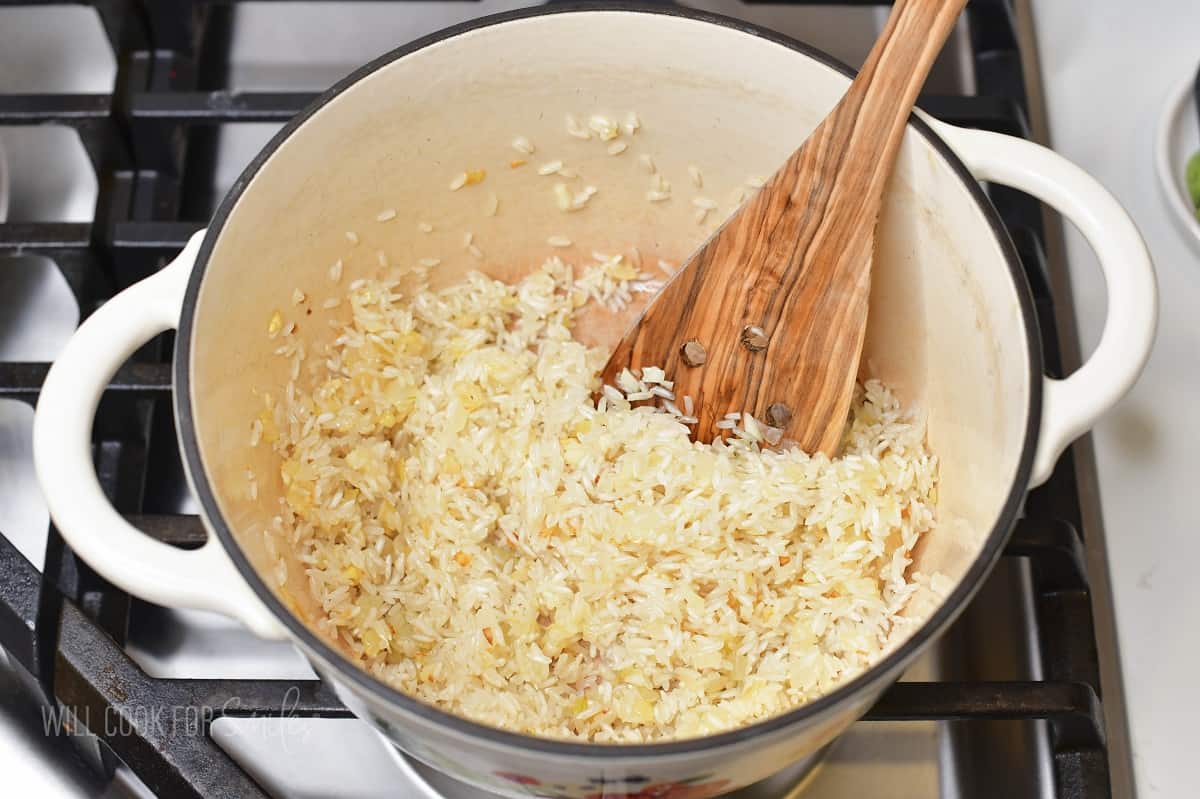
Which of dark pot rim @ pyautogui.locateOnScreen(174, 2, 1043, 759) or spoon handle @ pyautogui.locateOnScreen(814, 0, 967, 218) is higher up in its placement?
spoon handle @ pyautogui.locateOnScreen(814, 0, 967, 218)

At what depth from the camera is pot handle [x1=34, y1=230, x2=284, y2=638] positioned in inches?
29.4

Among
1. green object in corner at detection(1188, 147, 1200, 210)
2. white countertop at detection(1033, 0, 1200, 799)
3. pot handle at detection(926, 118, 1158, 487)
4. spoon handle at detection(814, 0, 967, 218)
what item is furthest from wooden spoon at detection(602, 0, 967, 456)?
green object in corner at detection(1188, 147, 1200, 210)

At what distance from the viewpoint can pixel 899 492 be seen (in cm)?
100

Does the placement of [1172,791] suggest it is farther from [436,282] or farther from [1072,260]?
[436,282]

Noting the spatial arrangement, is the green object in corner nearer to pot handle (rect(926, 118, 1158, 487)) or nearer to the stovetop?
the stovetop

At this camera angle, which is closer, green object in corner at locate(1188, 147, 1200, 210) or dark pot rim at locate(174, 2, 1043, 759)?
dark pot rim at locate(174, 2, 1043, 759)

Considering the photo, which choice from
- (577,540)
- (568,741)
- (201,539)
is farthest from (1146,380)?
(201,539)

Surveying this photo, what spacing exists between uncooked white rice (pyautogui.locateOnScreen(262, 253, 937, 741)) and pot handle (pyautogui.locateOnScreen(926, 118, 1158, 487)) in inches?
8.5

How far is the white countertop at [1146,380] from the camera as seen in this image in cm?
99

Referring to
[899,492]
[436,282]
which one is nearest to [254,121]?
[436,282]

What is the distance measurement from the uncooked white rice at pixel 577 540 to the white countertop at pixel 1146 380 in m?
0.23

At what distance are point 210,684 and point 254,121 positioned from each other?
0.56 m

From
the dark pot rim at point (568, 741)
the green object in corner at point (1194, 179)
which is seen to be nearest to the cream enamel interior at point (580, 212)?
the dark pot rim at point (568, 741)

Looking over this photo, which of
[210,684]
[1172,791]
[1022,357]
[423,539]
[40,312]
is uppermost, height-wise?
[40,312]
